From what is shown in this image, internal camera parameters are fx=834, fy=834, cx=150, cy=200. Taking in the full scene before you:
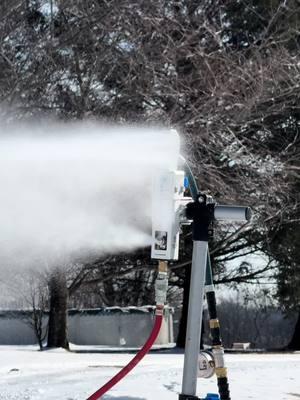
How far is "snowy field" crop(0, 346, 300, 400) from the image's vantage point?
25.5ft

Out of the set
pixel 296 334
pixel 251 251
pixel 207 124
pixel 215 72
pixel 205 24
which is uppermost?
pixel 205 24

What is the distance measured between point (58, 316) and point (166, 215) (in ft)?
45.2

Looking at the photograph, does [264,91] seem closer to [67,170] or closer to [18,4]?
[18,4]

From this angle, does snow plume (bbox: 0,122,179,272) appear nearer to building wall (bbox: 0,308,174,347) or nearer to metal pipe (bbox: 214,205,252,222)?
metal pipe (bbox: 214,205,252,222)

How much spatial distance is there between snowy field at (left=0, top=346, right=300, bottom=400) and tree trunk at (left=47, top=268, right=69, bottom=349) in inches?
214

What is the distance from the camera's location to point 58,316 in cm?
1873

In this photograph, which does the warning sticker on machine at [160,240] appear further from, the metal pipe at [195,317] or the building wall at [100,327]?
the building wall at [100,327]

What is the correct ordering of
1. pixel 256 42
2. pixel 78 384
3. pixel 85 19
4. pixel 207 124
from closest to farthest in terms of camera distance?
pixel 78 384 → pixel 85 19 → pixel 207 124 → pixel 256 42

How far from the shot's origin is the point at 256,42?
1579 cm

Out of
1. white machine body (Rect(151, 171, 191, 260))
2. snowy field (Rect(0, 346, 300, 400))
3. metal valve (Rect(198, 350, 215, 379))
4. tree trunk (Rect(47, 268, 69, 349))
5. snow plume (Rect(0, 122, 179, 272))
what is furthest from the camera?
tree trunk (Rect(47, 268, 69, 349))

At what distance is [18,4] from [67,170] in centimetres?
347

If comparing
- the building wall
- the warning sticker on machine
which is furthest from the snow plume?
the building wall

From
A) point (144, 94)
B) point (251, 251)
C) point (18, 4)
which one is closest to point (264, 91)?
point (144, 94)

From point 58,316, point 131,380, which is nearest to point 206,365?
point 131,380
